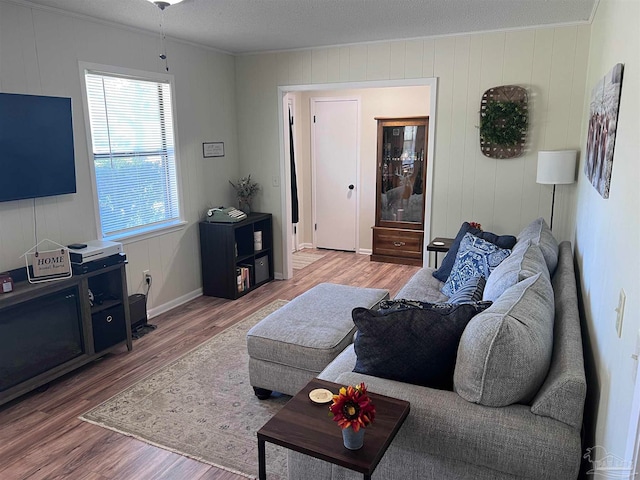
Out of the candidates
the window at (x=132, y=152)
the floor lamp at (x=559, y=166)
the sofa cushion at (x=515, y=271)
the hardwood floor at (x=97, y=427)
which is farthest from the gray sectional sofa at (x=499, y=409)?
the window at (x=132, y=152)

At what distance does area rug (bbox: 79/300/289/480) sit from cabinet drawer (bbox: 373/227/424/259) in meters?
3.09

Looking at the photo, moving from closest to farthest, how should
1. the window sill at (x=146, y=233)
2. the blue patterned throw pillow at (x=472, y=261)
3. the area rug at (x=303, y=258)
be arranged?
the blue patterned throw pillow at (x=472, y=261), the window sill at (x=146, y=233), the area rug at (x=303, y=258)

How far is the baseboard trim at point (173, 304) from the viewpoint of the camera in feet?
14.3

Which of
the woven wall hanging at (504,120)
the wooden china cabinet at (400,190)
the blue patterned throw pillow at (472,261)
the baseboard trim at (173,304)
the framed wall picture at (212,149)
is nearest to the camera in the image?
the blue patterned throw pillow at (472,261)

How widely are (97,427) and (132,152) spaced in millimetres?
2297

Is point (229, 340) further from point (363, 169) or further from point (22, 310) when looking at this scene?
point (363, 169)

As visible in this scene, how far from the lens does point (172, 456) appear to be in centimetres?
244

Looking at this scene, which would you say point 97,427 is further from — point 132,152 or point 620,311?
point 620,311

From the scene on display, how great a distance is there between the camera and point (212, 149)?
4.94 metres

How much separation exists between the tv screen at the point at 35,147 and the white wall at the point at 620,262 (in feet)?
10.7

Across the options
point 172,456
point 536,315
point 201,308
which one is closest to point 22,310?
point 172,456

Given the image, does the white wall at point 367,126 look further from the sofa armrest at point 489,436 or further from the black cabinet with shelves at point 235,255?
the sofa armrest at point 489,436

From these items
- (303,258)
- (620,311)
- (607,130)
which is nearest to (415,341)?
(620,311)

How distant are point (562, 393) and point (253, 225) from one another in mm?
3916
